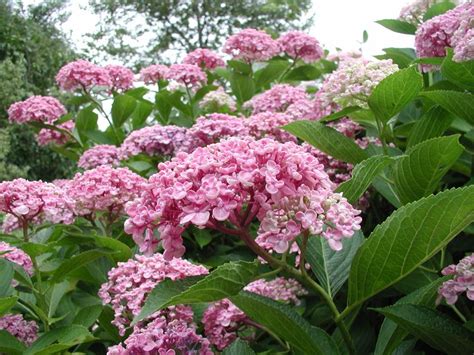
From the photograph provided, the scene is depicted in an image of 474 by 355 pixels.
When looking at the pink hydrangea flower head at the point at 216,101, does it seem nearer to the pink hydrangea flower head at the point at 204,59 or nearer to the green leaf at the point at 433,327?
the pink hydrangea flower head at the point at 204,59

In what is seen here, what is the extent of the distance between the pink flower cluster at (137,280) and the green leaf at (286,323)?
0.92 ft

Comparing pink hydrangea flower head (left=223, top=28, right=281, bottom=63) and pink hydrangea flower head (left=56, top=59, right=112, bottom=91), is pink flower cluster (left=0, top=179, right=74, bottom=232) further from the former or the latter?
pink hydrangea flower head (left=223, top=28, right=281, bottom=63)

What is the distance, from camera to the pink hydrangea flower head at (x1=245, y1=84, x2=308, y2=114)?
285cm

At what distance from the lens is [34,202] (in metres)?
1.85

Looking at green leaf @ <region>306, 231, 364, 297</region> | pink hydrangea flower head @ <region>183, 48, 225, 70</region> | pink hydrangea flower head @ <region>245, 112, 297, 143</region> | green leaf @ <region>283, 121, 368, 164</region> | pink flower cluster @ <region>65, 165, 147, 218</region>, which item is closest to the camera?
green leaf @ <region>306, 231, 364, 297</region>

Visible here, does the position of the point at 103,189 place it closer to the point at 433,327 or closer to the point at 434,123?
the point at 434,123

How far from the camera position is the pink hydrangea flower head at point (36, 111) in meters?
3.57

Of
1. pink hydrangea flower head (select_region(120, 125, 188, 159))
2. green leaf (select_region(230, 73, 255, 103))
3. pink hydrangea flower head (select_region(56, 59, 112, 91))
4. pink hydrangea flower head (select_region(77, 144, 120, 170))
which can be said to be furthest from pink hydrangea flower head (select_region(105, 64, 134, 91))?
pink hydrangea flower head (select_region(120, 125, 188, 159))

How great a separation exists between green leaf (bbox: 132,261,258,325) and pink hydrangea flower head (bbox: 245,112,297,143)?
4.37ft

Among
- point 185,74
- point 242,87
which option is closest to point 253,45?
point 242,87

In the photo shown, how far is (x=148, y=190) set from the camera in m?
1.18

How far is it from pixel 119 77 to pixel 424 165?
2516mm

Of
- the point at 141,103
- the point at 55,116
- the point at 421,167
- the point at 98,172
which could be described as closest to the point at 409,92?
the point at 421,167

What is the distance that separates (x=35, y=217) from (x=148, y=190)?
3.05 feet
